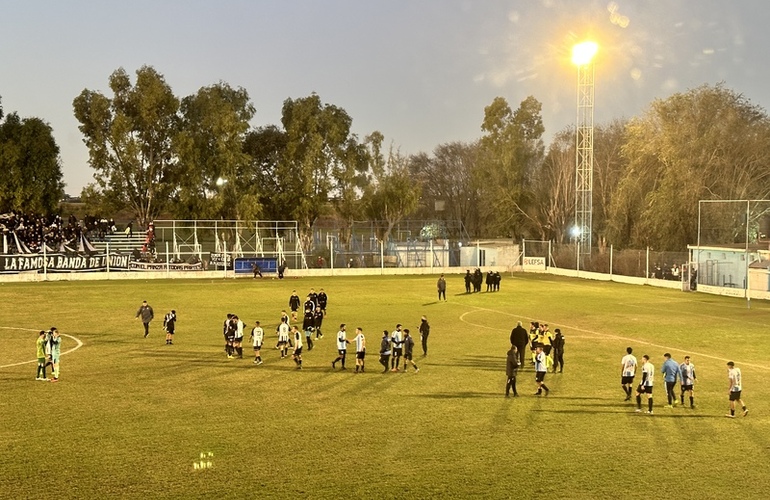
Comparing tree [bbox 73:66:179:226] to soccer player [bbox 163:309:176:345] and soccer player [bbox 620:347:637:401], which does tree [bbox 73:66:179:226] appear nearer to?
soccer player [bbox 163:309:176:345]

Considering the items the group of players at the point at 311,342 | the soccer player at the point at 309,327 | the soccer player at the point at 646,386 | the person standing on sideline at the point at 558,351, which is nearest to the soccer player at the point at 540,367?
the soccer player at the point at 646,386

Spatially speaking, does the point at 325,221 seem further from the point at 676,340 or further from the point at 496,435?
the point at 496,435

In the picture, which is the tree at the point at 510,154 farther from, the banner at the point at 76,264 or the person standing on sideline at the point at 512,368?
the person standing on sideline at the point at 512,368

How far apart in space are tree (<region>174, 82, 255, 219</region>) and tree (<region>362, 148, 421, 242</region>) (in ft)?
50.0

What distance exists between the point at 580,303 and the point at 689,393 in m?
25.7

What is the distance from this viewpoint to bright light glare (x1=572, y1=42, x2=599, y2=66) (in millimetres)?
67250

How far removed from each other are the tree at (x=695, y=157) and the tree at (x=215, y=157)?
4092cm

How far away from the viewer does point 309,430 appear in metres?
16.2

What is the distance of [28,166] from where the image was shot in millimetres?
68375

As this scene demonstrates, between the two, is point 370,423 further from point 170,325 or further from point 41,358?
point 170,325

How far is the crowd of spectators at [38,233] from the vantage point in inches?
2333

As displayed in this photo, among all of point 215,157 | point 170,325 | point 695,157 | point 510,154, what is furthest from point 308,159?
point 170,325

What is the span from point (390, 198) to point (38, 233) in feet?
131

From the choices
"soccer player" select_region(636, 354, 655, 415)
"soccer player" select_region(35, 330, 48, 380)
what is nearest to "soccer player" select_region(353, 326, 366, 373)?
"soccer player" select_region(636, 354, 655, 415)
